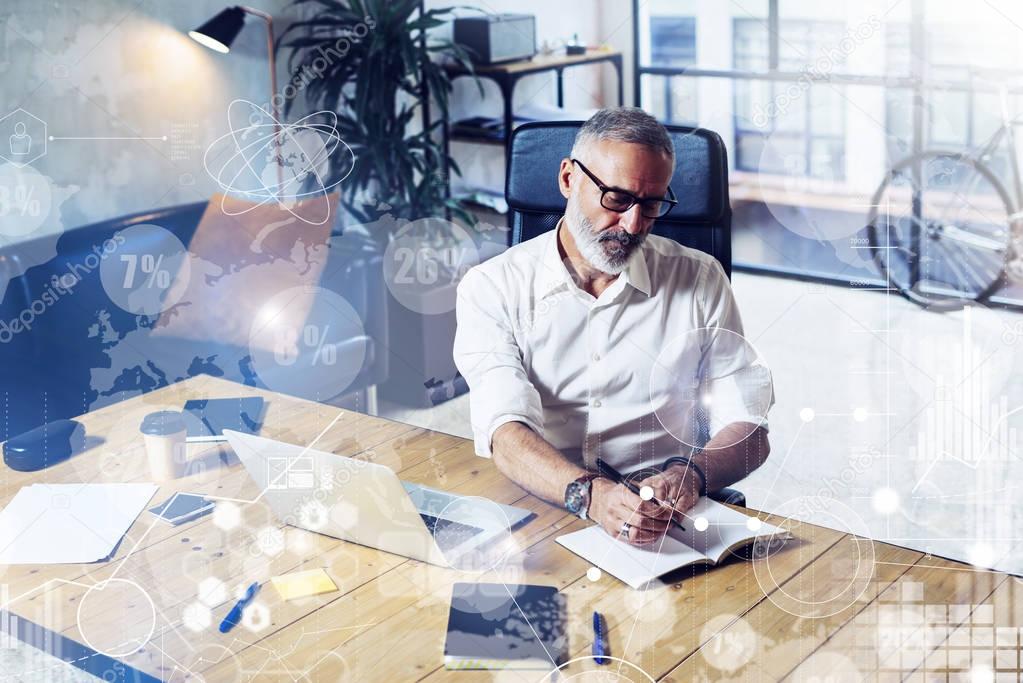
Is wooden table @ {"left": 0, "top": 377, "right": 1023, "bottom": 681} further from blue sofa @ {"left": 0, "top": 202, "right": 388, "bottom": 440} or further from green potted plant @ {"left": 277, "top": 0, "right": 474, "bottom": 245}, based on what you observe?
green potted plant @ {"left": 277, "top": 0, "right": 474, "bottom": 245}

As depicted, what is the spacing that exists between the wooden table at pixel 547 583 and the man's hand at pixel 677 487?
4.0 inches

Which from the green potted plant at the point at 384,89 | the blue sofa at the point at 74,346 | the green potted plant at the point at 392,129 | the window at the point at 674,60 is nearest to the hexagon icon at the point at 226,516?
the blue sofa at the point at 74,346

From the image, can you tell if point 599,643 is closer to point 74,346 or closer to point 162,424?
point 162,424

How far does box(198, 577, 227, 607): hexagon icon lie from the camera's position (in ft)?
4.34

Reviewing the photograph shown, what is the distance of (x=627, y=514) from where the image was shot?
4.43 ft

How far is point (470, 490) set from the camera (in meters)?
1.50

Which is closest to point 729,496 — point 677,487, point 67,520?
point 677,487

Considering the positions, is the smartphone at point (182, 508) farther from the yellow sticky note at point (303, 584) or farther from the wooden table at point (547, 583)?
the yellow sticky note at point (303, 584)

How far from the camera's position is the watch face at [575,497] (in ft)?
4.65

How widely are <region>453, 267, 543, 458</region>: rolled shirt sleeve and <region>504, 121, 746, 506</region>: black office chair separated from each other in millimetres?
143

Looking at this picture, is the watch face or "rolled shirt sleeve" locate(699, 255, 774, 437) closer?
the watch face

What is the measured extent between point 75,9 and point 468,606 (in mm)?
1726

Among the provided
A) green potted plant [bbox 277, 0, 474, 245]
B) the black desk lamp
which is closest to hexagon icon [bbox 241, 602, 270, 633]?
the black desk lamp

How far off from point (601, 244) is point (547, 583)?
0.52 m
